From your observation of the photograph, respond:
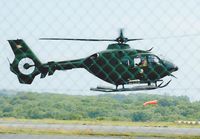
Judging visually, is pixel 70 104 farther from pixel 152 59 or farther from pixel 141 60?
pixel 152 59

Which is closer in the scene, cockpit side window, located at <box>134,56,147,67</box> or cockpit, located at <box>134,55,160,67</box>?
cockpit side window, located at <box>134,56,147,67</box>

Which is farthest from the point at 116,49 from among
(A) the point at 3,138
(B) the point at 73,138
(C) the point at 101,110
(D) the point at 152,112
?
(D) the point at 152,112

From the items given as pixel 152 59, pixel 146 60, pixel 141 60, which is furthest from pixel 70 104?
pixel 152 59

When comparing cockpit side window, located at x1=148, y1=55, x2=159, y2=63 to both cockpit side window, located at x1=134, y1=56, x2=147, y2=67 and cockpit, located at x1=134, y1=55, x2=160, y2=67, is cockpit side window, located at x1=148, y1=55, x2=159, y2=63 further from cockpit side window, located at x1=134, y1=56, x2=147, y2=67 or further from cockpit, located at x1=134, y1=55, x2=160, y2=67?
cockpit side window, located at x1=134, y1=56, x2=147, y2=67

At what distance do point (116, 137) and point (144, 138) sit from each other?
124cm

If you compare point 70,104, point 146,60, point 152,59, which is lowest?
point 70,104

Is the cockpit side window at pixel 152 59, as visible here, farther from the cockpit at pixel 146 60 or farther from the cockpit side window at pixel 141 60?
the cockpit side window at pixel 141 60

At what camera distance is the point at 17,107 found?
12.1 meters

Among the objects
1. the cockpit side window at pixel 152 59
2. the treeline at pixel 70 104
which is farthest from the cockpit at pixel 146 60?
the treeline at pixel 70 104

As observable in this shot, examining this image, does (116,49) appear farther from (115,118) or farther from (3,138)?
(115,118)

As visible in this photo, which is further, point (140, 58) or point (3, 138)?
point (140, 58)

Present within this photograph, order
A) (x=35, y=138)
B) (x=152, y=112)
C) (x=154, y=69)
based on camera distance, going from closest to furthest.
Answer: (x=35, y=138)
(x=154, y=69)
(x=152, y=112)

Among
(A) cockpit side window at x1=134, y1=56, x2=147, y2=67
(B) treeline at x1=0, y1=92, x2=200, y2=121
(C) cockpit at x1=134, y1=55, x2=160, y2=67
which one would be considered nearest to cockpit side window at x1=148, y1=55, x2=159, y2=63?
(C) cockpit at x1=134, y1=55, x2=160, y2=67

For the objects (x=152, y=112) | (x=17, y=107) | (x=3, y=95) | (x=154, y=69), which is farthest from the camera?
(x=152, y=112)
